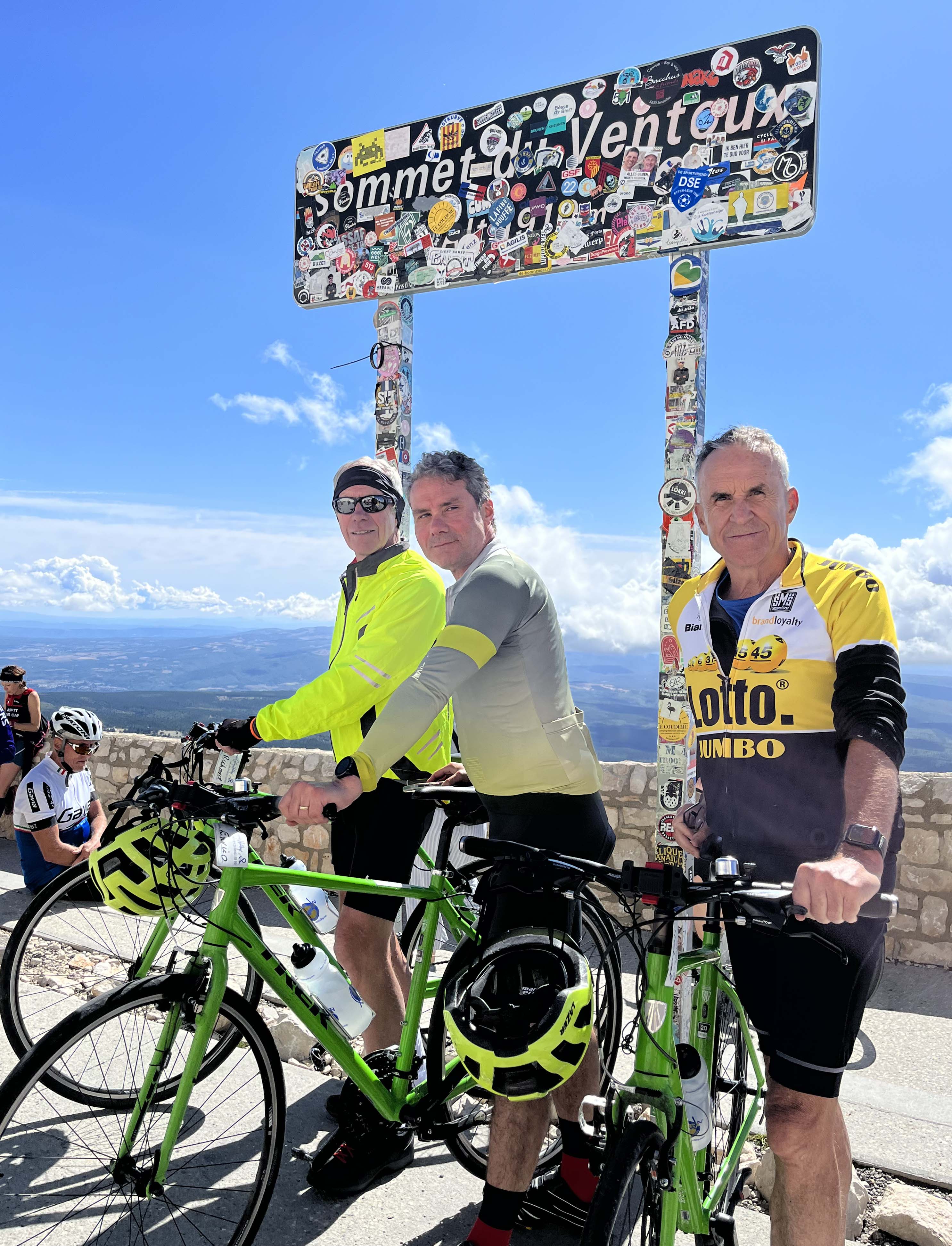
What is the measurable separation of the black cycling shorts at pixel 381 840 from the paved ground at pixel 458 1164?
0.29m

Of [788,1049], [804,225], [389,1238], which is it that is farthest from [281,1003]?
[804,225]

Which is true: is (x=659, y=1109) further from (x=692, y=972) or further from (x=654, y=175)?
(x=654, y=175)

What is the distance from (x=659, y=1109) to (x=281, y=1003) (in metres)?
2.87

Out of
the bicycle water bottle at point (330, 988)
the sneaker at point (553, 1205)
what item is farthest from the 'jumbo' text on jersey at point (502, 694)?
the sneaker at point (553, 1205)

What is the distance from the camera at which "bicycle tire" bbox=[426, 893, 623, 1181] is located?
2420 millimetres

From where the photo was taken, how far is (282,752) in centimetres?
716

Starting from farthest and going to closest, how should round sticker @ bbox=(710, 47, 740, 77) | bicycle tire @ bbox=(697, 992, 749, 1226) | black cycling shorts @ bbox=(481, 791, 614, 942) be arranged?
round sticker @ bbox=(710, 47, 740, 77) < black cycling shorts @ bbox=(481, 791, 614, 942) < bicycle tire @ bbox=(697, 992, 749, 1226)

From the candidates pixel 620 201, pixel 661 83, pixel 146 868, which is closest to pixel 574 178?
pixel 620 201

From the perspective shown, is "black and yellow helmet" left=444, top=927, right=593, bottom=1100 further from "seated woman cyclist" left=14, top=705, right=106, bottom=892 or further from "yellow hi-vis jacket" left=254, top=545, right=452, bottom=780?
"seated woman cyclist" left=14, top=705, right=106, bottom=892

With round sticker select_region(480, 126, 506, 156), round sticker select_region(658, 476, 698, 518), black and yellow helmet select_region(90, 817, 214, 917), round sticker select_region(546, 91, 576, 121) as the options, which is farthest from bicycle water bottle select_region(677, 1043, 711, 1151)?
round sticker select_region(480, 126, 506, 156)

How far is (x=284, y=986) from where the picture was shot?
223 centimetres

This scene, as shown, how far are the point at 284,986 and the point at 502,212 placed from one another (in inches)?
188

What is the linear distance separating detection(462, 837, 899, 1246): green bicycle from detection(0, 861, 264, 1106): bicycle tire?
39.1 inches

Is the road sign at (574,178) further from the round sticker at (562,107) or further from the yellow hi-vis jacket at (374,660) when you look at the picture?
the yellow hi-vis jacket at (374,660)
